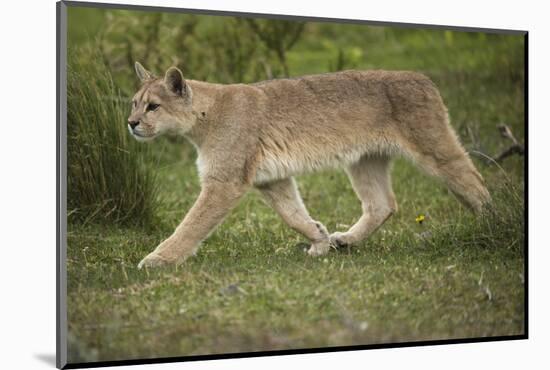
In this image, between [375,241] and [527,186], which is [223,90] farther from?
[527,186]

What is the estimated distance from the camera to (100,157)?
8094mm

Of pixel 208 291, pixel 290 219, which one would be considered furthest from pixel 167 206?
pixel 208 291

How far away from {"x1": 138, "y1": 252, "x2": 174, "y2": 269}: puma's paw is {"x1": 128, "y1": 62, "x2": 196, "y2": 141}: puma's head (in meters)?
0.99

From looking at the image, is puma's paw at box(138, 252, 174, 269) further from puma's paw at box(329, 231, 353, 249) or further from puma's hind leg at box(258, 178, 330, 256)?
puma's paw at box(329, 231, 353, 249)

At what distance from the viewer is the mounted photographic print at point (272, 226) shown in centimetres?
684

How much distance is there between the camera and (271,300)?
7.07 meters

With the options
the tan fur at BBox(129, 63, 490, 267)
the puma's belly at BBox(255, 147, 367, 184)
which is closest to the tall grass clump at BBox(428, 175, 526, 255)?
the tan fur at BBox(129, 63, 490, 267)

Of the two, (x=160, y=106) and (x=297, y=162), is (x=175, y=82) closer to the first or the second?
(x=160, y=106)

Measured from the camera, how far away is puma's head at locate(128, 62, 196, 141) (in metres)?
7.58

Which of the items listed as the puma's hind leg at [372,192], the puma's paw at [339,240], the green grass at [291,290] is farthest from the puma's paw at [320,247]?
the puma's hind leg at [372,192]

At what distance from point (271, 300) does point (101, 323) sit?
129 centimetres

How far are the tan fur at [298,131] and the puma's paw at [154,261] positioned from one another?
37 centimetres

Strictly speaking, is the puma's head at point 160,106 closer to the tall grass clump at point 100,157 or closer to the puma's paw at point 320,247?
the tall grass clump at point 100,157

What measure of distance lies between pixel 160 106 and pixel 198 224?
1.02 m
